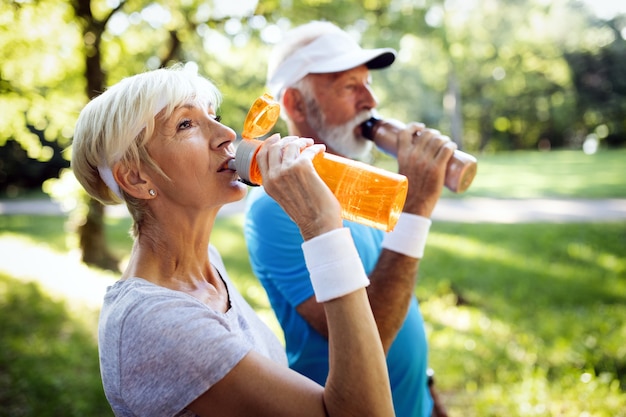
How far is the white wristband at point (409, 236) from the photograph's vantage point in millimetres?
1724

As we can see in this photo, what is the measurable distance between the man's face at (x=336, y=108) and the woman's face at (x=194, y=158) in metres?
0.75

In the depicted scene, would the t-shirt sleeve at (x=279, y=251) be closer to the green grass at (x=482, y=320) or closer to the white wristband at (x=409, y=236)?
the white wristband at (x=409, y=236)

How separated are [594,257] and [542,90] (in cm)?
3552

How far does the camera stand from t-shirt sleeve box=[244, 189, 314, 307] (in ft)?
5.86

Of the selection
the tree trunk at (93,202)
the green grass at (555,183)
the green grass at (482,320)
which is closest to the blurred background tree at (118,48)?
the tree trunk at (93,202)

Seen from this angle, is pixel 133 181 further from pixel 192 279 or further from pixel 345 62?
pixel 345 62

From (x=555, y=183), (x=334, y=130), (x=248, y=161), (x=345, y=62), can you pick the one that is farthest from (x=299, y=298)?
(x=555, y=183)

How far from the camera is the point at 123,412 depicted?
1279 millimetres

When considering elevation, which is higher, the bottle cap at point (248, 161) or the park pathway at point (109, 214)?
the bottle cap at point (248, 161)

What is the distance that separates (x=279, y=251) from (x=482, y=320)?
4.62 metres

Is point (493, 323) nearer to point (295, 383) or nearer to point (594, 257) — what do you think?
Result: point (594, 257)

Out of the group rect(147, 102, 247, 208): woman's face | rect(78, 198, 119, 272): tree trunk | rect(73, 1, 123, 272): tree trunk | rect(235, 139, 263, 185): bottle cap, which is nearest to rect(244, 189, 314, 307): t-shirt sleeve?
rect(147, 102, 247, 208): woman's face

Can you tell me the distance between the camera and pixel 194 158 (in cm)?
146

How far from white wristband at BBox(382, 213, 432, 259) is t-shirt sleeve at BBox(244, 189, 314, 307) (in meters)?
0.31
